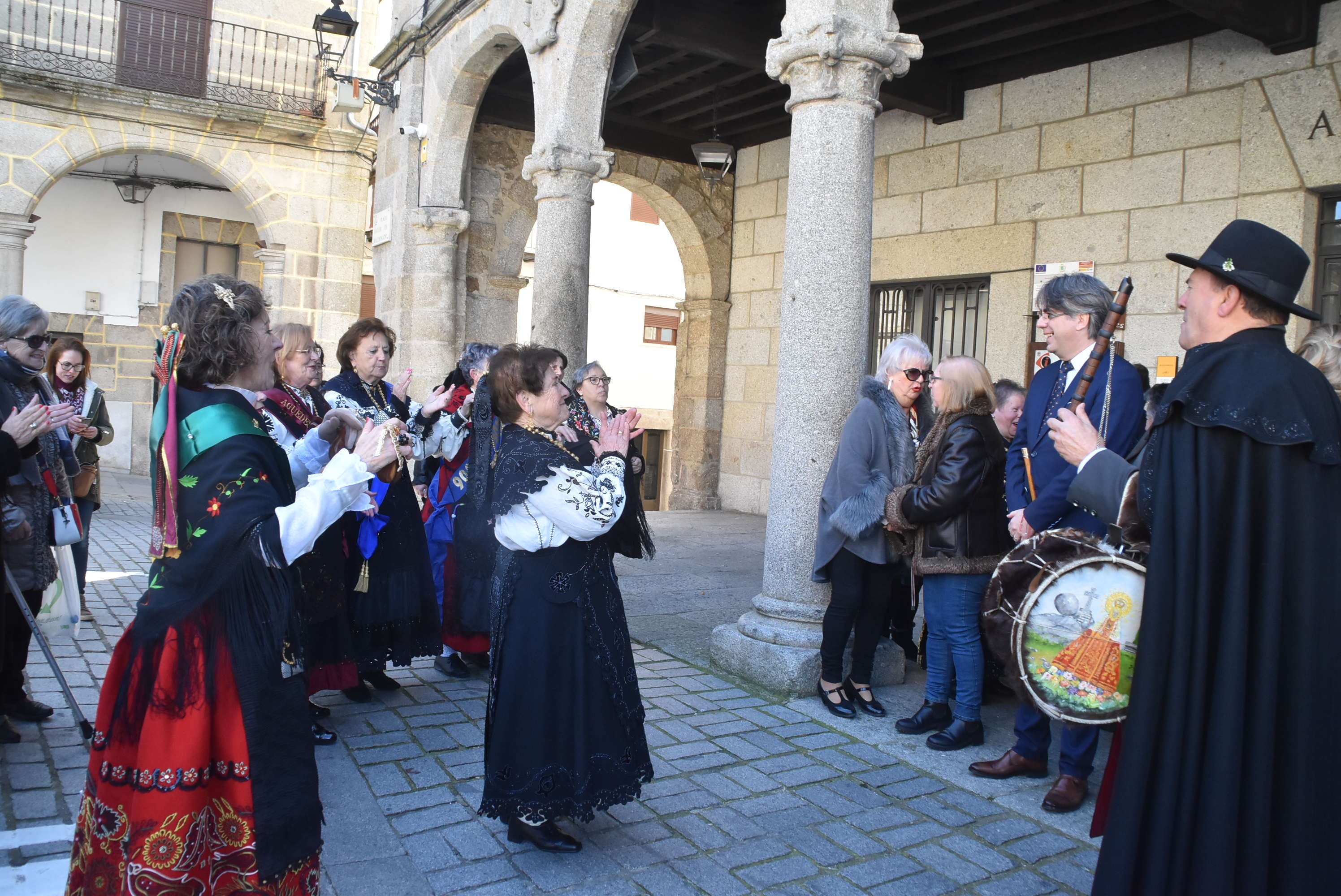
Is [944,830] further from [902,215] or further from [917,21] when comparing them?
[902,215]

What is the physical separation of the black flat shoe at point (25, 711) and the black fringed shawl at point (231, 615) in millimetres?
2236

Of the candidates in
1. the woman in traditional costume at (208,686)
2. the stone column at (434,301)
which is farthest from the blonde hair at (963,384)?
the stone column at (434,301)

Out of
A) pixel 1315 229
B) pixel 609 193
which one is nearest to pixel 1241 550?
pixel 1315 229

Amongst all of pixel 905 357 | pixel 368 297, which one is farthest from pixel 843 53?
pixel 368 297

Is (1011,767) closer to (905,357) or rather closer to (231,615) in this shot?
(905,357)

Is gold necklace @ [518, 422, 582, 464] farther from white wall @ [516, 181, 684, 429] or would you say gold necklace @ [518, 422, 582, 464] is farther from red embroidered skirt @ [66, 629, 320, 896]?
white wall @ [516, 181, 684, 429]

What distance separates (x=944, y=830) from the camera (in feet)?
10.9

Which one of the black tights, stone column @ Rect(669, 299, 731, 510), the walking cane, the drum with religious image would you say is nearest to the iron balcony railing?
stone column @ Rect(669, 299, 731, 510)

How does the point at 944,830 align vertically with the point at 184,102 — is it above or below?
below

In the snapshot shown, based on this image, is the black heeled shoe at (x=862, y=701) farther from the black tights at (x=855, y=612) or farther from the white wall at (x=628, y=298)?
the white wall at (x=628, y=298)

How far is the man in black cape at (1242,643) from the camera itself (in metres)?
2.02

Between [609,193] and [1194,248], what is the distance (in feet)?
54.6

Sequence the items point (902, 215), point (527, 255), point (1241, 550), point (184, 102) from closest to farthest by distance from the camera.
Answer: point (1241, 550), point (902, 215), point (184, 102), point (527, 255)

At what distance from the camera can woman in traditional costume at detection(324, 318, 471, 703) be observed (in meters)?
4.36
